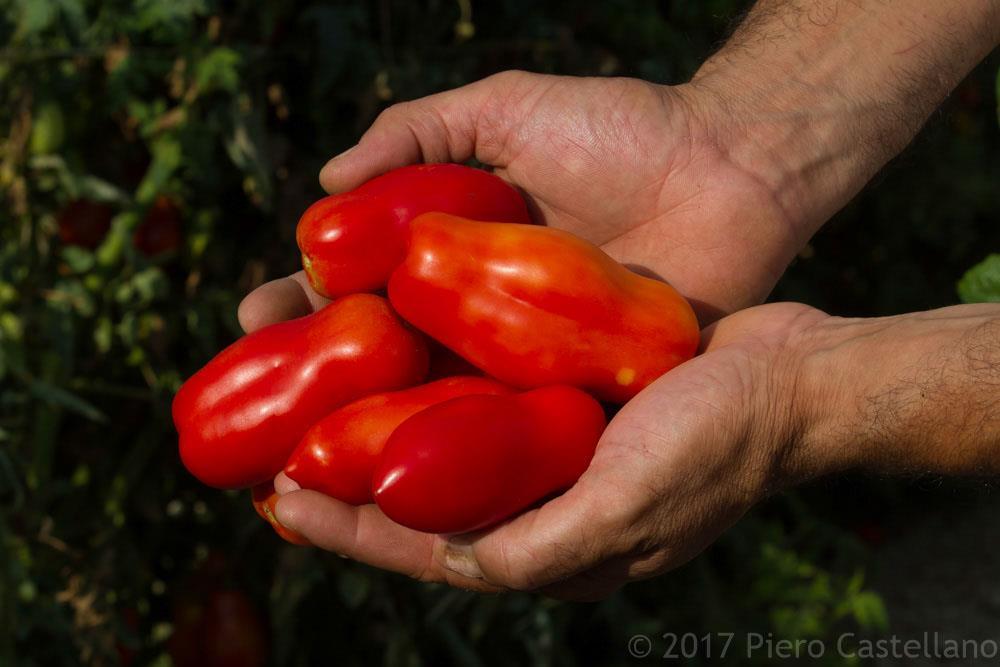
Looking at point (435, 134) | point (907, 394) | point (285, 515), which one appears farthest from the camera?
point (435, 134)

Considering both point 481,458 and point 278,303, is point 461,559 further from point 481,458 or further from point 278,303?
point 278,303

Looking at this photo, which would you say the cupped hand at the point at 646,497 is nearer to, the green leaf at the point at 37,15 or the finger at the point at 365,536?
the finger at the point at 365,536

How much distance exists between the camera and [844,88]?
2.21 metres

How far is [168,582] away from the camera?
9.18ft

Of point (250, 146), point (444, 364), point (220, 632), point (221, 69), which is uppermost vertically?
point (221, 69)

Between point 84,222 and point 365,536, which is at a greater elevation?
point 84,222

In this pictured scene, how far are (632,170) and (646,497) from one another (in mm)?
761

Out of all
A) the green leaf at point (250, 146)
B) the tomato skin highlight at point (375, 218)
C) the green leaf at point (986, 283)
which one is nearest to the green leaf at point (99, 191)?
the green leaf at point (250, 146)

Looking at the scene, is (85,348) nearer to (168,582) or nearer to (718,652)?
(168,582)

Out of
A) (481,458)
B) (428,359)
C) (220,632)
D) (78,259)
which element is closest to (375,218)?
(428,359)

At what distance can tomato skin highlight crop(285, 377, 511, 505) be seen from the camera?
66.1 inches

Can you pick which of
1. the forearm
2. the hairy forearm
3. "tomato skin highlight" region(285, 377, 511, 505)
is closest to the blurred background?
the hairy forearm

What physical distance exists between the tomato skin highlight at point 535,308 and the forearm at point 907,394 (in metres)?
0.23

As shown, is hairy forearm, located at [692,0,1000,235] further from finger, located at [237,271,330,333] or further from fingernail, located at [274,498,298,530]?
fingernail, located at [274,498,298,530]
